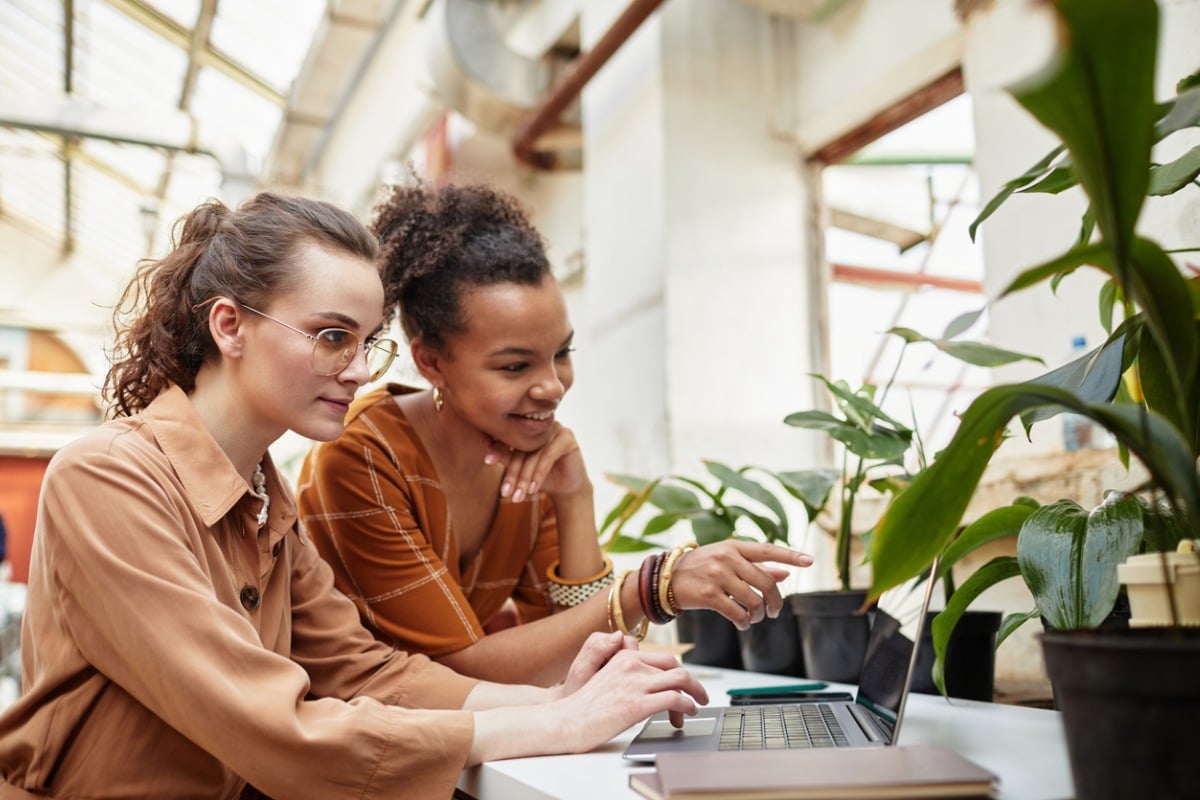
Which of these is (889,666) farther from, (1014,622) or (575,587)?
(575,587)

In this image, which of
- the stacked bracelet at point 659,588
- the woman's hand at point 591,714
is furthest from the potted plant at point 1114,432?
the stacked bracelet at point 659,588

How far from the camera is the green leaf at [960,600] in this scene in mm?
889

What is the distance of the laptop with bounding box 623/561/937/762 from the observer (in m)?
0.80

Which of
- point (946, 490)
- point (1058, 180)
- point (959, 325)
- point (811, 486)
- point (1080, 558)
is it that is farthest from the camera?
point (811, 486)

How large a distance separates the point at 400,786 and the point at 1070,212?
50.8 inches

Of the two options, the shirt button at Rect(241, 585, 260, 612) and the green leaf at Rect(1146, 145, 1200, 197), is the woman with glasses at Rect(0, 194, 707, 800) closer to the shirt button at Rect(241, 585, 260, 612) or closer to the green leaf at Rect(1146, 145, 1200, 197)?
the shirt button at Rect(241, 585, 260, 612)

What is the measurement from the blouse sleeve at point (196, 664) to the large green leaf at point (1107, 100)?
65cm

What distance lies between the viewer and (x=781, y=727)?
886 millimetres

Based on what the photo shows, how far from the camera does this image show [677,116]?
238cm

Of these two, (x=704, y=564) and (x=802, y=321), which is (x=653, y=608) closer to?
(x=704, y=564)

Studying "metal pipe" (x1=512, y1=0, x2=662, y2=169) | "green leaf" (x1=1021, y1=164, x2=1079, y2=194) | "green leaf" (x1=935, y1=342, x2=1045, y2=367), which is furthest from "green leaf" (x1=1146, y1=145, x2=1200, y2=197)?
"metal pipe" (x1=512, y1=0, x2=662, y2=169)

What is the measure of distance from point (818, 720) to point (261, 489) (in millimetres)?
644

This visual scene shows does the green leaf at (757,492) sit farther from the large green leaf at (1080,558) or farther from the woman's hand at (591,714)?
the large green leaf at (1080,558)

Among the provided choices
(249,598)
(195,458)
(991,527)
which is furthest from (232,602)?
(991,527)
